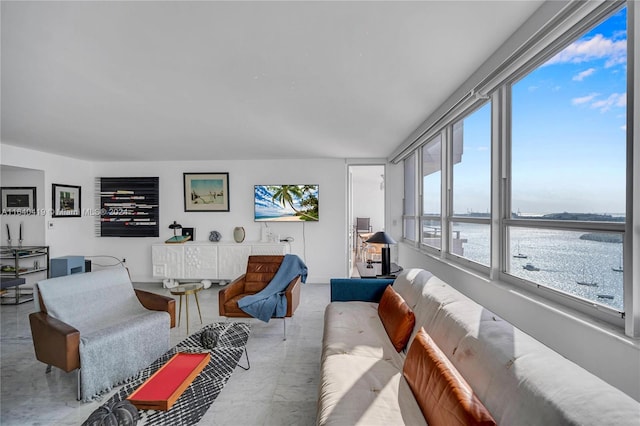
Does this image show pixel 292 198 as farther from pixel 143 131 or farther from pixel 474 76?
pixel 474 76

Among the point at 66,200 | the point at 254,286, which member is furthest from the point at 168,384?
the point at 66,200

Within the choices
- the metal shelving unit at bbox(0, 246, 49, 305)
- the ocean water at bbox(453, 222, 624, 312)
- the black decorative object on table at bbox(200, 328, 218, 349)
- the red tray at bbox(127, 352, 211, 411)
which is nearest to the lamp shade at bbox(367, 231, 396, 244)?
the ocean water at bbox(453, 222, 624, 312)

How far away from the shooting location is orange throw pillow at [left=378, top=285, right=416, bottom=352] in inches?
83.4

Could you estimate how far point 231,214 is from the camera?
19.3 ft

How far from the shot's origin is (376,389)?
1.62m

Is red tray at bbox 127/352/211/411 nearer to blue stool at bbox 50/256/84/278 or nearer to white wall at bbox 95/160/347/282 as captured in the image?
white wall at bbox 95/160/347/282

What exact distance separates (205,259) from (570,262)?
5.27 meters

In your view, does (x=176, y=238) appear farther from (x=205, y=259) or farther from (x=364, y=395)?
(x=364, y=395)

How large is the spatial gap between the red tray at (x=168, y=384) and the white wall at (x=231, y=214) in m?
3.70

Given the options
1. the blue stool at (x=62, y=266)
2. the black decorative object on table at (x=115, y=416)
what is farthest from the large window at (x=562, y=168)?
the blue stool at (x=62, y=266)

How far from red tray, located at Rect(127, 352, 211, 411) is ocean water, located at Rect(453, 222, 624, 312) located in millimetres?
2340

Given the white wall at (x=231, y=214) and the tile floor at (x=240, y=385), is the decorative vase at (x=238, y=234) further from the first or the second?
the tile floor at (x=240, y=385)

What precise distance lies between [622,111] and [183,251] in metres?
5.91

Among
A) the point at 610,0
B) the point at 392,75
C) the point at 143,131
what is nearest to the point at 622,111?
the point at 610,0
